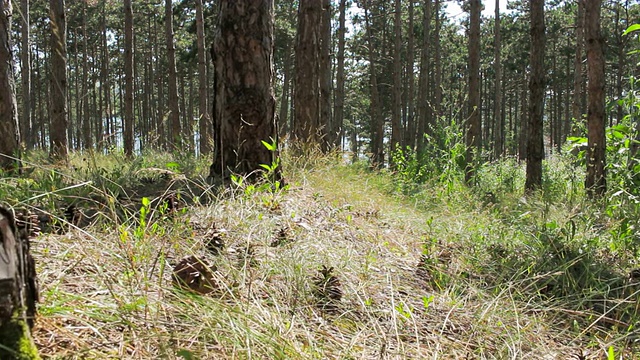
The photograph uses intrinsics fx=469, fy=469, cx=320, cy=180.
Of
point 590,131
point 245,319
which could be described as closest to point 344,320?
point 245,319

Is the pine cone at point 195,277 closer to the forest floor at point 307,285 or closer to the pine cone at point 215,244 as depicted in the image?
the forest floor at point 307,285

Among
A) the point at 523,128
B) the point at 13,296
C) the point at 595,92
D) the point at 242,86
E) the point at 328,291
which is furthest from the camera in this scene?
the point at 523,128

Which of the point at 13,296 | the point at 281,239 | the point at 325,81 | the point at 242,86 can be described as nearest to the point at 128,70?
the point at 325,81

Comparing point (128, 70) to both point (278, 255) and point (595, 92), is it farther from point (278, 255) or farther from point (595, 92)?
point (278, 255)

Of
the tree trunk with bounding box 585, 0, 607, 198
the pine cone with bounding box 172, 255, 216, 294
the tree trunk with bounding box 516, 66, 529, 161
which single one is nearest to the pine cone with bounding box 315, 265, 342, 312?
the pine cone with bounding box 172, 255, 216, 294

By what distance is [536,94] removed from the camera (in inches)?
264

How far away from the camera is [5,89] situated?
17.7 feet

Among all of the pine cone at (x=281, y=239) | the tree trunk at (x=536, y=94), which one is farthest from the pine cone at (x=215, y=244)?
the tree trunk at (x=536, y=94)

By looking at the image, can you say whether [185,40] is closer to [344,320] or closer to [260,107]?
[260,107]

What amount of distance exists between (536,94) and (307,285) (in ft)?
19.5

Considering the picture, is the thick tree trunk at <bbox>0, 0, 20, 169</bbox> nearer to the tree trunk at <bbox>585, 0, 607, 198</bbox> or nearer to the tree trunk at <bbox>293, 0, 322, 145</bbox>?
the tree trunk at <bbox>293, 0, 322, 145</bbox>

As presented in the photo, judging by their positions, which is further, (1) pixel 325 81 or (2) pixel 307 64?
(1) pixel 325 81

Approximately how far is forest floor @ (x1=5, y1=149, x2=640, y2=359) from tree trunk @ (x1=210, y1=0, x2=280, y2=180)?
483mm

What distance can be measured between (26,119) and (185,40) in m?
8.26
